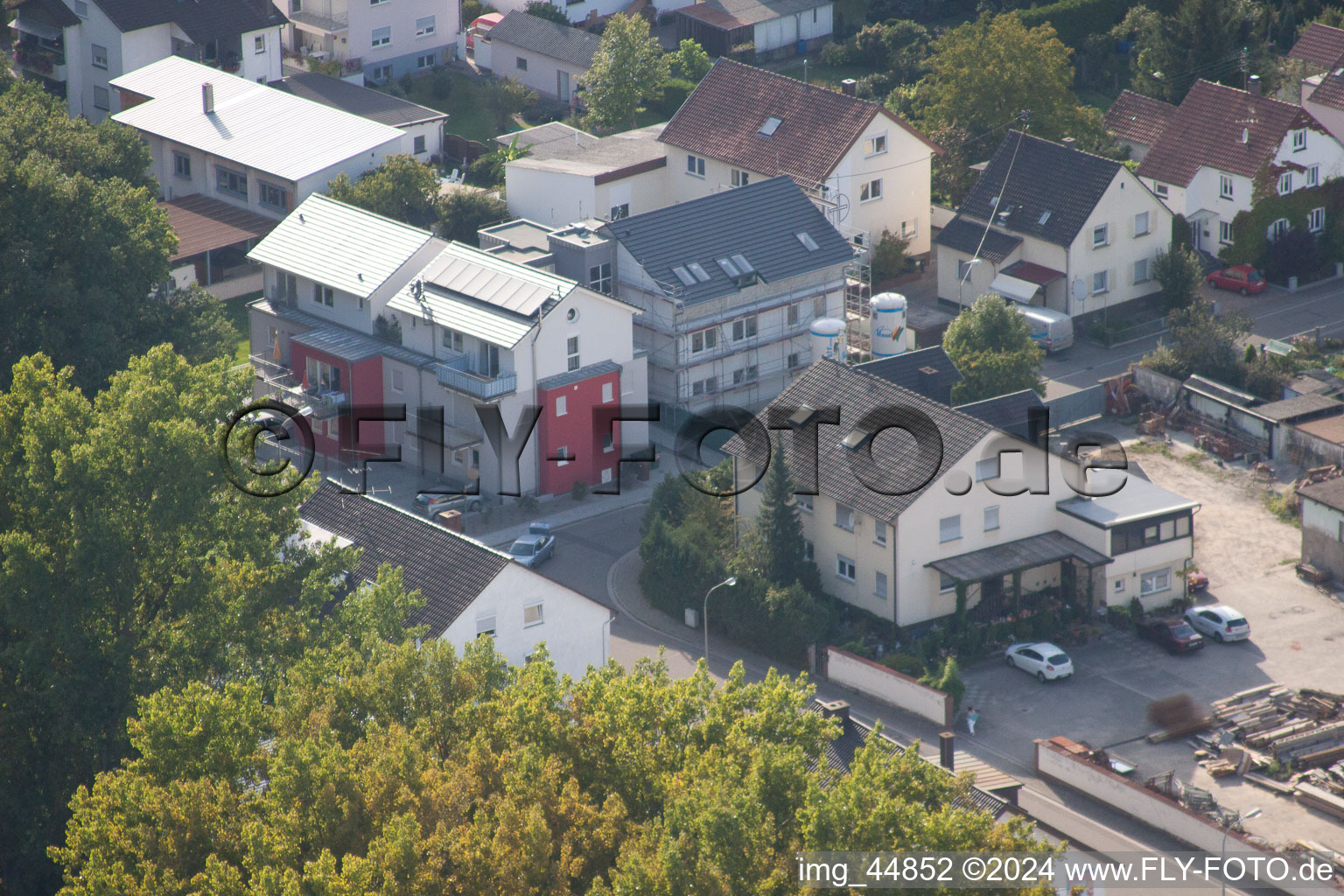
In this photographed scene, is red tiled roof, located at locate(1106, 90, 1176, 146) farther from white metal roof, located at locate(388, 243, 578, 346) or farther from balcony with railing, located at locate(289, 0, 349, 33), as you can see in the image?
balcony with railing, located at locate(289, 0, 349, 33)

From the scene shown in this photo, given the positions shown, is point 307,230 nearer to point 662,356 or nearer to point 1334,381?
point 662,356

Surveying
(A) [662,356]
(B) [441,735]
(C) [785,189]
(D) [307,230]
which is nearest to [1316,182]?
(C) [785,189]

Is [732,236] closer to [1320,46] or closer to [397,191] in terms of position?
[397,191]

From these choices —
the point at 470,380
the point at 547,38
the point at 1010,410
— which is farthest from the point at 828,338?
the point at 547,38

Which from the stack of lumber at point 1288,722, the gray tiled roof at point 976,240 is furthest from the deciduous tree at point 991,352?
the stack of lumber at point 1288,722

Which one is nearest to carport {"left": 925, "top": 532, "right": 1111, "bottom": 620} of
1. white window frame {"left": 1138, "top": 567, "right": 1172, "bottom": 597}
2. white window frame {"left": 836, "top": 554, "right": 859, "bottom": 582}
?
white window frame {"left": 1138, "top": 567, "right": 1172, "bottom": 597}

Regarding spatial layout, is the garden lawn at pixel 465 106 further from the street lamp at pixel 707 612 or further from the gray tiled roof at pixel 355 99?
the street lamp at pixel 707 612
